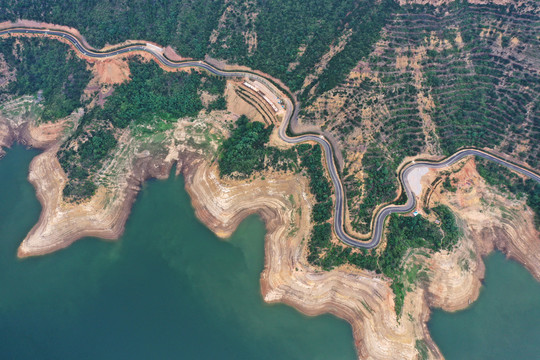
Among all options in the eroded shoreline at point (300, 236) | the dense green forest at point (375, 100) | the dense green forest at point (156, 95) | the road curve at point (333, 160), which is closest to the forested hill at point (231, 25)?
the dense green forest at point (375, 100)

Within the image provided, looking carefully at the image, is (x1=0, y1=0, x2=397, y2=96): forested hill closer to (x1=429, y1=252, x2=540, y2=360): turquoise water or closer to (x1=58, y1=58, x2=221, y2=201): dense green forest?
(x1=58, y1=58, x2=221, y2=201): dense green forest

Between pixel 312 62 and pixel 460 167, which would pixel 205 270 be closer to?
pixel 312 62

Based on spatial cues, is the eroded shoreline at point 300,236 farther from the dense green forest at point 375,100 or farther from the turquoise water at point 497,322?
the dense green forest at point 375,100

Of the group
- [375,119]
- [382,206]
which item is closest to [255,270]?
[382,206]

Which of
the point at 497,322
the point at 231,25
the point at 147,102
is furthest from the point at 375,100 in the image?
the point at 147,102

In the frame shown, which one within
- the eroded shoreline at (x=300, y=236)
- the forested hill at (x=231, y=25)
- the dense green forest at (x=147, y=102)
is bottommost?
the eroded shoreline at (x=300, y=236)

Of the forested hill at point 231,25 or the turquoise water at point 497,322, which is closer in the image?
the turquoise water at point 497,322

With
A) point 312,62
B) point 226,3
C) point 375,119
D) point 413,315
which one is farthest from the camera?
point 226,3
